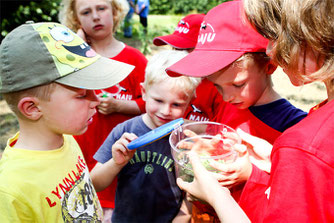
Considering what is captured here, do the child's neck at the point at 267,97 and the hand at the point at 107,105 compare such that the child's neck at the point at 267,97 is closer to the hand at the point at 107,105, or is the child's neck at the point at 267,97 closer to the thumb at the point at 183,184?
the thumb at the point at 183,184

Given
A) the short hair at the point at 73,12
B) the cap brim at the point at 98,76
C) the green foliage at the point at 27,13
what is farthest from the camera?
the green foliage at the point at 27,13

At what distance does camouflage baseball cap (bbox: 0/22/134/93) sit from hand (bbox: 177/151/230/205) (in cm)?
52

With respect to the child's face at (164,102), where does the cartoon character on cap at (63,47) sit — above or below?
above

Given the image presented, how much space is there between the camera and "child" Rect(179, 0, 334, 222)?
2.53ft

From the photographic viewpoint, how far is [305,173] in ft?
2.55

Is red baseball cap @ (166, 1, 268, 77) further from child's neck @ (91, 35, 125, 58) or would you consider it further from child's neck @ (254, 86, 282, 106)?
child's neck @ (91, 35, 125, 58)

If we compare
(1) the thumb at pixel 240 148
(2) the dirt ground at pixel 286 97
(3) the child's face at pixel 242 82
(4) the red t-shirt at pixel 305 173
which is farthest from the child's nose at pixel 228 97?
(2) the dirt ground at pixel 286 97

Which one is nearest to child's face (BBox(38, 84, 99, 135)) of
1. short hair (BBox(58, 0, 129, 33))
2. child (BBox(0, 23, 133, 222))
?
child (BBox(0, 23, 133, 222))

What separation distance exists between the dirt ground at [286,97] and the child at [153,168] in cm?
265

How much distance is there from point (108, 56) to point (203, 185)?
60.2 inches

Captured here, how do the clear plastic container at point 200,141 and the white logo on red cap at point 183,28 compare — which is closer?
the clear plastic container at point 200,141

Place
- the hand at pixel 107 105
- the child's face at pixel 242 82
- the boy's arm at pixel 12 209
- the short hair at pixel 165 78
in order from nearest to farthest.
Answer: the boy's arm at pixel 12 209
the child's face at pixel 242 82
the short hair at pixel 165 78
the hand at pixel 107 105

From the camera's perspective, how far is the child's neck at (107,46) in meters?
2.41

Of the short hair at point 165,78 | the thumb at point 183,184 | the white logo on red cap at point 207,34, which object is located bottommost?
the thumb at point 183,184
